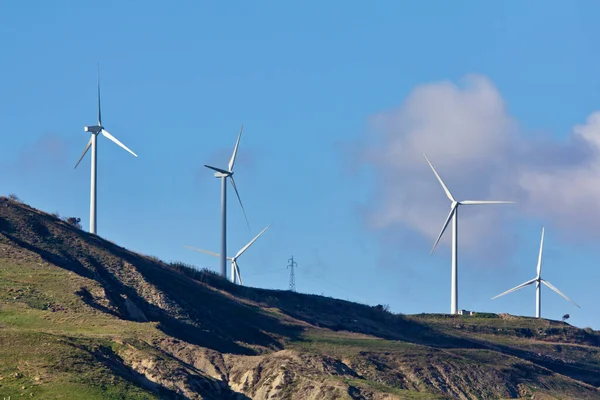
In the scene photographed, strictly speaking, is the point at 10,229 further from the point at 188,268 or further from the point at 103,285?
the point at 188,268

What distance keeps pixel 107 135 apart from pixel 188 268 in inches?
963

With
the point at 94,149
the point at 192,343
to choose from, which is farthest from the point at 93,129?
the point at 192,343

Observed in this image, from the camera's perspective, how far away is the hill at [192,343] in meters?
109

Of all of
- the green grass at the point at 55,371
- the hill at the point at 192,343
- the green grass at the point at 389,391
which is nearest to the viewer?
the green grass at the point at 55,371

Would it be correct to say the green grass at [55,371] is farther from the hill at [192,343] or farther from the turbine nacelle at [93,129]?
the turbine nacelle at [93,129]

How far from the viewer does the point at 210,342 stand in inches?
5674

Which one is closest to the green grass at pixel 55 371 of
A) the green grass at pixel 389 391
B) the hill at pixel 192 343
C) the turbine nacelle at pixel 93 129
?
the hill at pixel 192 343

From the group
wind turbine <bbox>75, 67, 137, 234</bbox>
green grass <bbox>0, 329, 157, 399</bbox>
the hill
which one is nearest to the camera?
green grass <bbox>0, 329, 157, 399</bbox>

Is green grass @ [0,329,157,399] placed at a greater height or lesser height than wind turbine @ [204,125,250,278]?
lesser

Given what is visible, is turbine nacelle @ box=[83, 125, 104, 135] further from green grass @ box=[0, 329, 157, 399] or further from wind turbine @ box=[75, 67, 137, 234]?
green grass @ box=[0, 329, 157, 399]

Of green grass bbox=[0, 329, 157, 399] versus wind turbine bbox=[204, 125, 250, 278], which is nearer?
green grass bbox=[0, 329, 157, 399]

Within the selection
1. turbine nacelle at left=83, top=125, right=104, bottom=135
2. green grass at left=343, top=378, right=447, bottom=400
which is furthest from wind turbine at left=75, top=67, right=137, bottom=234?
green grass at left=343, top=378, right=447, bottom=400

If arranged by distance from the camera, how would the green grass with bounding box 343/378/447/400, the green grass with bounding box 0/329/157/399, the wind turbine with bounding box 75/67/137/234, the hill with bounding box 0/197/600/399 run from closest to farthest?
the green grass with bounding box 0/329/157/399 → the hill with bounding box 0/197/600/399 → the green grass with bounding box 343/378/447/400 → the wind turbine with bounding box 75/67/137/234

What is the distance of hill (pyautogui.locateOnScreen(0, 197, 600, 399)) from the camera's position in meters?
109
